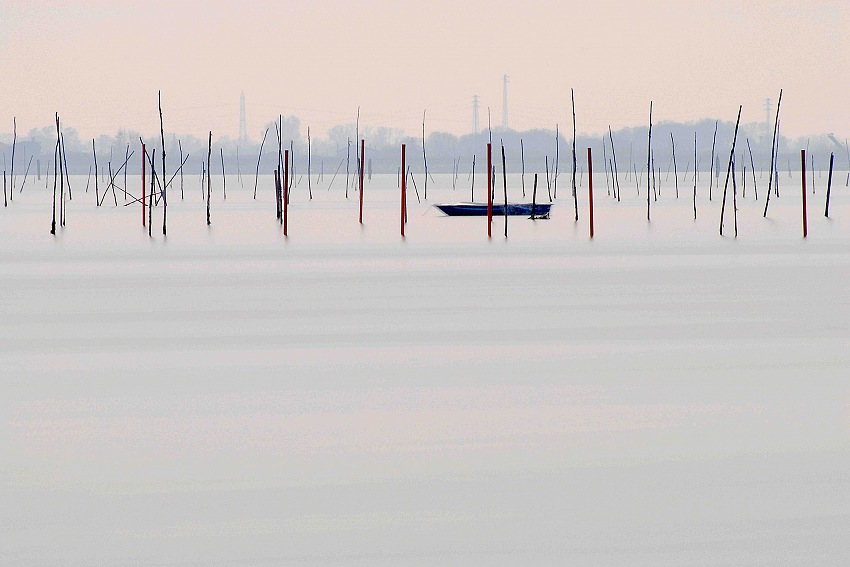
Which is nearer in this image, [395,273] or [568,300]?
[568,300]

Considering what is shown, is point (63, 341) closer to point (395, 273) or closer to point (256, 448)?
point (256, 448)

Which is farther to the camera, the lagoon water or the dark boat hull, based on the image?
the dark boat hull

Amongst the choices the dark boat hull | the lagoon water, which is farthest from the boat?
the lagoon water

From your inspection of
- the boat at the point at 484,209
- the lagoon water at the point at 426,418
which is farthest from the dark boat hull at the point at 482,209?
the lagoon water at the point at 426,418

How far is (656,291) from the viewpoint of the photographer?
7.78m

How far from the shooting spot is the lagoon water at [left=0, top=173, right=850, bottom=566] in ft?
9.22

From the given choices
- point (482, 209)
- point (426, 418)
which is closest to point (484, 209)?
point (482, 209)

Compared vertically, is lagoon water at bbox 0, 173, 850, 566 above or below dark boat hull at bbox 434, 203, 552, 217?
below

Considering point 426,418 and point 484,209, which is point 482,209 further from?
point 426,418

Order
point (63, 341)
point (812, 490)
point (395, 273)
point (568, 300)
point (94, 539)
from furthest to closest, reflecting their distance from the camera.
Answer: point (395, 273) < point (568, 300) < point (63, 341) < point (812, 490) < point (94, 539)

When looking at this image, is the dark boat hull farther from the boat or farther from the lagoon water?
the lagoon water

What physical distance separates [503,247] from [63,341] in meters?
6.46

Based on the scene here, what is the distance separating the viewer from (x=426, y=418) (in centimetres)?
401

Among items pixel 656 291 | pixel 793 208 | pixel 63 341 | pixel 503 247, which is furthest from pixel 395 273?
pixel 793 208
